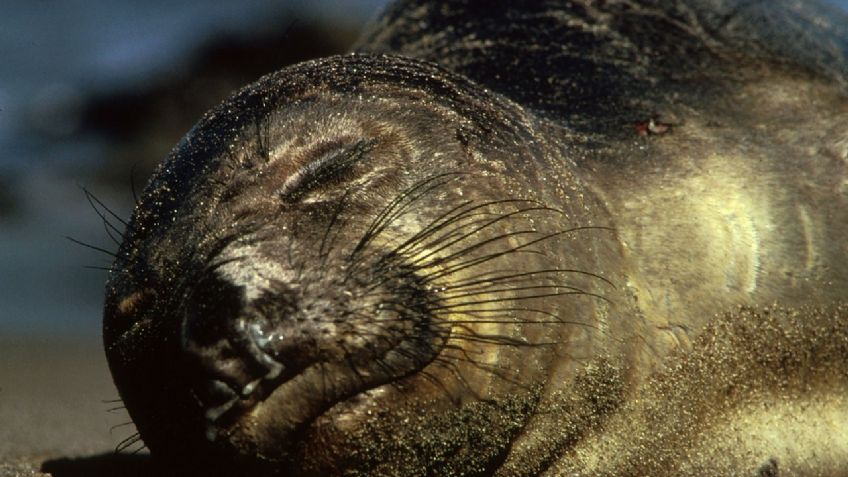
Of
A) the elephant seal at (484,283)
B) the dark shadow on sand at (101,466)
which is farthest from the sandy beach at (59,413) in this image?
the elephant seal at (484,283)

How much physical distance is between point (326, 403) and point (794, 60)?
2.26 m

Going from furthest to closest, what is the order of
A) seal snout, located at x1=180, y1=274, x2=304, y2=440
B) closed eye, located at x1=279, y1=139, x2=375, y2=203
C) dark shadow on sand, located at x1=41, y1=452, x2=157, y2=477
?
dark shadow on sand, located at x1=41, y1=452, x2=157, y2=477 → closed eye, located at x1=279, y1=139, x2=375, y2=203 → seal snout, located at x1=180, y1=274, x2=304, y2=440

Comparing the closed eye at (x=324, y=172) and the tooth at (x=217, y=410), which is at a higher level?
the closed eye at (x=324, y=172)

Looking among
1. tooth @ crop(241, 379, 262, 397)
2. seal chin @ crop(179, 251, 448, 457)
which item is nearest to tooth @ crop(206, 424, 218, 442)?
seal chin @ crop(179, 251, 448, 457)

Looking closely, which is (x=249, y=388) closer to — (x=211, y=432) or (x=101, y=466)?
(x=211, y=432)

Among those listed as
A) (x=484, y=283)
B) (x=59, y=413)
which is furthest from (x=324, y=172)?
(x=59, y=413)

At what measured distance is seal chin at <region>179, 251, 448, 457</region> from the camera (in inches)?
87.4

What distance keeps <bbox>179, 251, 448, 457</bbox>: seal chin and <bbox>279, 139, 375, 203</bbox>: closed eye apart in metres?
0.27

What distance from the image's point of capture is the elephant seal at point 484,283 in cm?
229

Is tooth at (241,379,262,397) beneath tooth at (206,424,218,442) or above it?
above

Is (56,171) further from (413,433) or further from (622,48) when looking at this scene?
(413,433)

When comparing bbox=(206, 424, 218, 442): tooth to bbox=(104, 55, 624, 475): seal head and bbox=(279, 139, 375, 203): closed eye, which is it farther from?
bbox=(279, 139, 375, 203): closed eye

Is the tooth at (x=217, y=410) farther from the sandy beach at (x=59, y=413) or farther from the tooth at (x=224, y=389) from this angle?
the sandy beach at (x=59, y=413)

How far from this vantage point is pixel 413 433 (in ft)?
7.73
